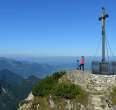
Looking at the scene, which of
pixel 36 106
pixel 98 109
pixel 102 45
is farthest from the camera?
pixel 102 45

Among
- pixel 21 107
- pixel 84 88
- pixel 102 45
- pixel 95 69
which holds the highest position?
pixel 102 45

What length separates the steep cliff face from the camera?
28.6 meters

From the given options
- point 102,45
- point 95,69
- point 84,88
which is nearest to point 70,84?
point 84,88

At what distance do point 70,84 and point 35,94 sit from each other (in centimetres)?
422

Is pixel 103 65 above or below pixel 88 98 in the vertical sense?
above

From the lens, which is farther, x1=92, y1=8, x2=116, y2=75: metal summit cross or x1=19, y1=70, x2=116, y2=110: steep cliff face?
x1=92, y1=8, x2=116, y2=75: metal summit cross

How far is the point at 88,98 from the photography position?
29.0 meters

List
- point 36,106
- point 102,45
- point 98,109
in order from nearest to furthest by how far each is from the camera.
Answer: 1. point 98,109
2. point 36,106
3. point 102,45

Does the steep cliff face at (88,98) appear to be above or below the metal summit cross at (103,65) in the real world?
below

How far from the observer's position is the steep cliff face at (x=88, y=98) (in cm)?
2859

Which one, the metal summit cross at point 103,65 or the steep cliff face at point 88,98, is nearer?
the steep cliff face at point 88,98

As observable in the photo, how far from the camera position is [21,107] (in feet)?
104

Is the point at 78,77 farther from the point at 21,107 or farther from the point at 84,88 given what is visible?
the point at 21,107

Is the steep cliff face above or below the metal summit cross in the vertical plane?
below
